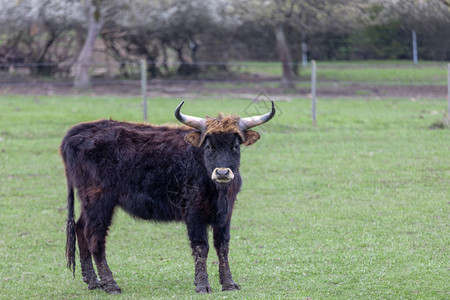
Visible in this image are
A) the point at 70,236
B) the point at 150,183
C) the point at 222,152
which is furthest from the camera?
the point at 70,236

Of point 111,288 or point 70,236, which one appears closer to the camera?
point 111,288

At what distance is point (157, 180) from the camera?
25.8ft

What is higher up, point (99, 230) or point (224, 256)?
point (99, 230)

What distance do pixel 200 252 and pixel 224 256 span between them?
295 mm

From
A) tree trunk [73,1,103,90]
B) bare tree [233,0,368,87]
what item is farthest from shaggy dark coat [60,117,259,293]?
tree trunk [73,1,103,90]

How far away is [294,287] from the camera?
23.6 ft

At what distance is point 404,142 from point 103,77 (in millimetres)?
14323

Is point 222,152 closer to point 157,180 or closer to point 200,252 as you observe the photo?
point 157,180

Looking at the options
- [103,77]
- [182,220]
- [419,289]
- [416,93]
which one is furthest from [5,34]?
[419,289]

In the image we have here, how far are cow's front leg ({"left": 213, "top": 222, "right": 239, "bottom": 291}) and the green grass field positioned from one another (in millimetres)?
192

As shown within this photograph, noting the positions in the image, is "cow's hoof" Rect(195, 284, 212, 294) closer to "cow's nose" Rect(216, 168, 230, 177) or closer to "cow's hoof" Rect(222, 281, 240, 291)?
"cow's hoof" Rect(222, 281, 240, 291)

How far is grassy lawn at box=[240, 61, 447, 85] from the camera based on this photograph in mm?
22578

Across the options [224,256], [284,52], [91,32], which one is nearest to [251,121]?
[224,256]

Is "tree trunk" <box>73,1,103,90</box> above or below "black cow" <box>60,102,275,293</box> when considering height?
above
